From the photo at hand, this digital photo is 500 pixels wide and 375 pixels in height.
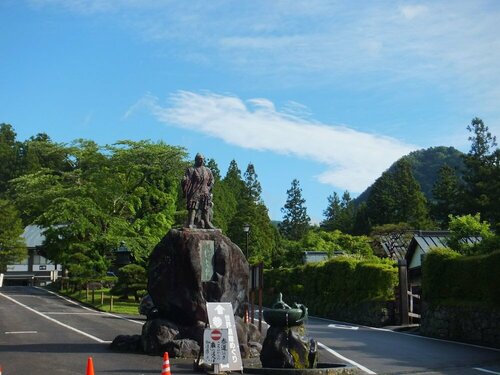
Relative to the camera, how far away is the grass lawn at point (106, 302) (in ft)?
108

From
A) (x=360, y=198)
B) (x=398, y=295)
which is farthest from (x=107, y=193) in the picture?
(x=360, y=198)

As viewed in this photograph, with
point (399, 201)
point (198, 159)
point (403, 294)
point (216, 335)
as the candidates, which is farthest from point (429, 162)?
point (216, 335)

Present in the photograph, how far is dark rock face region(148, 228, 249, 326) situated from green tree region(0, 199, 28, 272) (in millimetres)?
44158

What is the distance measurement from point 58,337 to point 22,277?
59.9 metres

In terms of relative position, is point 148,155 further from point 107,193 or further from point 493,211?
point 493,211

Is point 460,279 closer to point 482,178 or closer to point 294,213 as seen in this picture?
point 482,178

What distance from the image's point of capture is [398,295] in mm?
27672

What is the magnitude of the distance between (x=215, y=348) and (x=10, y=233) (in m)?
49.7

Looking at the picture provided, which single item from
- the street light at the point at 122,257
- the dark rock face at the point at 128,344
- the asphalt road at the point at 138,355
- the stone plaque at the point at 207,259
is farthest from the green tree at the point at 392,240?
the dark rock face at the point at 128,344

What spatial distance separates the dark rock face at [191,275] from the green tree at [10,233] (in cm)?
4416

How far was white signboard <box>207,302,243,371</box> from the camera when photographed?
12189 mm

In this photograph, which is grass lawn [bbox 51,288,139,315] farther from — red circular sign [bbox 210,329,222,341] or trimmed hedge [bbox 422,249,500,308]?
red circular sign [bbox 210,329,222,341]

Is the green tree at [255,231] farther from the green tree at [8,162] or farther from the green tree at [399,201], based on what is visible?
the green tree at [8,162]

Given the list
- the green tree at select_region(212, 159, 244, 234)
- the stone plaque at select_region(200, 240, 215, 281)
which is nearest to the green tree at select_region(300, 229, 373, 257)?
the green tree at select_region(212, 159, 244, 234)
